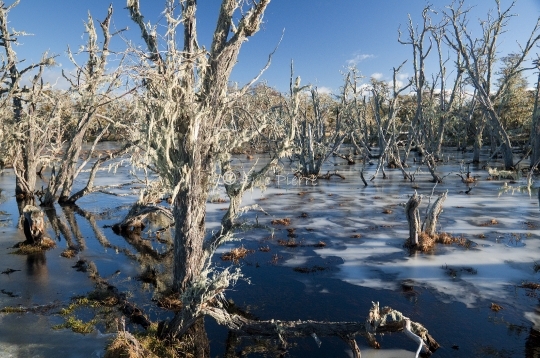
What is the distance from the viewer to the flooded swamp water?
523 cm

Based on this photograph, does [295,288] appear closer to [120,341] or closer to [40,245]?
[120,341]

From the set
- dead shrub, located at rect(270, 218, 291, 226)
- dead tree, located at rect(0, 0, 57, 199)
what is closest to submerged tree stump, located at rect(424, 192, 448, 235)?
dead shrub, located at rect(270, 218, 291, 226)

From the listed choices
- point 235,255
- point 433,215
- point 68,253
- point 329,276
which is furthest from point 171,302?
point 433,215

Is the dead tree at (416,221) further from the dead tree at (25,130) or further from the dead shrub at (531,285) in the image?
the dead tree at (25,130)

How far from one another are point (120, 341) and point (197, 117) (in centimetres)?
296

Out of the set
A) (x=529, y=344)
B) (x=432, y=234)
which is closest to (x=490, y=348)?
(x=529, y=344)

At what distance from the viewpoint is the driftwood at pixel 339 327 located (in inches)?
162

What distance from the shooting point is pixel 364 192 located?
1697 cm

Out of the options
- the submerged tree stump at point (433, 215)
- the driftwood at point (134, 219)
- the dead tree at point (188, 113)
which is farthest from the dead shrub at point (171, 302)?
the submerged tree stump at point (433, 215)

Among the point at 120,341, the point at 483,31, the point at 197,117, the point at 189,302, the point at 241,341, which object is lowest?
the point at 241,341

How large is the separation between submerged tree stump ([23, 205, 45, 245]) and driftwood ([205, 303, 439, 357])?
7.27 meters

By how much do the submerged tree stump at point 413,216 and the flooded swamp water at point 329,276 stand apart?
0.42 metres

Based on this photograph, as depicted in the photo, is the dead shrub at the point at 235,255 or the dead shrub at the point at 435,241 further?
the dead shrub at the point at 435,241

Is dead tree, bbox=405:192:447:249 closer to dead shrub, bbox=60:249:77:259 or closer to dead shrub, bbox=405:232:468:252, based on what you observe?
dead shrub, bbox=405:232:468:252
